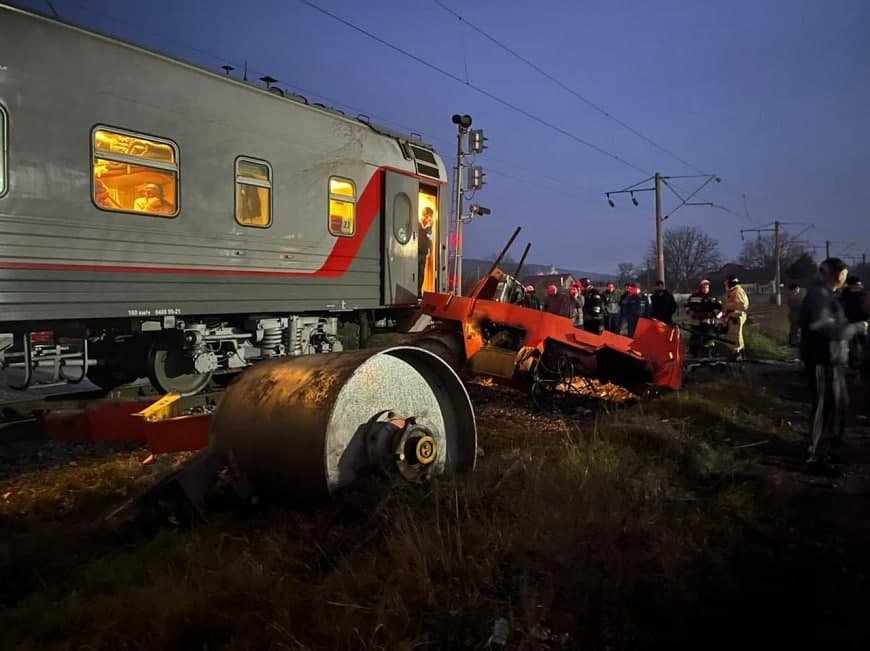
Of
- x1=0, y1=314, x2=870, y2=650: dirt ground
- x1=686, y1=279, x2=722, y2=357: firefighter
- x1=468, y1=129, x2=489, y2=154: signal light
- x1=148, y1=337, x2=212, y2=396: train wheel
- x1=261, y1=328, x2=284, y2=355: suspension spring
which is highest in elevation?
x1=468, y1=129, x2=489, y2=154: signal light

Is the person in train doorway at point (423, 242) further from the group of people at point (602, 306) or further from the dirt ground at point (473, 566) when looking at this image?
the dirt ground at point (473, 566)

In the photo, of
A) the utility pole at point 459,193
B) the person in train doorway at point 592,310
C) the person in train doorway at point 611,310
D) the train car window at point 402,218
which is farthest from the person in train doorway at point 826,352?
the utility pole at point 459,193

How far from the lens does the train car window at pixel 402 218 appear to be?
394 inches

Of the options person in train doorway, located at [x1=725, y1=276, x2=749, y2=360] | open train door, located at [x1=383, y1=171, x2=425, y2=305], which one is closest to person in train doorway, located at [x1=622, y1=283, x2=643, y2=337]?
person in train doorway, located at [x1=725, y1=276, x2=749, y2=360]

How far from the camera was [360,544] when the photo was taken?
3.02m

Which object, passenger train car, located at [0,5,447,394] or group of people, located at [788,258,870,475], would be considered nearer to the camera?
group of people, located at [788,258,870,475]

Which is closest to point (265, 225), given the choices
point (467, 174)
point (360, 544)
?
point (360, 544)

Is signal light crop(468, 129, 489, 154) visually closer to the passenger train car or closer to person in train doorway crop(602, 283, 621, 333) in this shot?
person in train doorway crop(602, 283, 621, 333)

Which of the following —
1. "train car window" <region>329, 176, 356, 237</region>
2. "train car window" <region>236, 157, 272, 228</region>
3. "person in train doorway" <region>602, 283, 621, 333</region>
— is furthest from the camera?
"person in train doorway" <region>602, 283, 621, 333</region>

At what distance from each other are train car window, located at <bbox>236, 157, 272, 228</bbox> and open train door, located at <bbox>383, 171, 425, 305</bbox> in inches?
89.7

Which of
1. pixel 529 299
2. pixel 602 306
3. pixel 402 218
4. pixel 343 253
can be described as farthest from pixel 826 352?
pixel 602 306

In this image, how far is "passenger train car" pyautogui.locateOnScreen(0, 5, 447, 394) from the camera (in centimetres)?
575

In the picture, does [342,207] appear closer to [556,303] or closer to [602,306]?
[556,303]

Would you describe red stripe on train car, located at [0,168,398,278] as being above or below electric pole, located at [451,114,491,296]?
below
